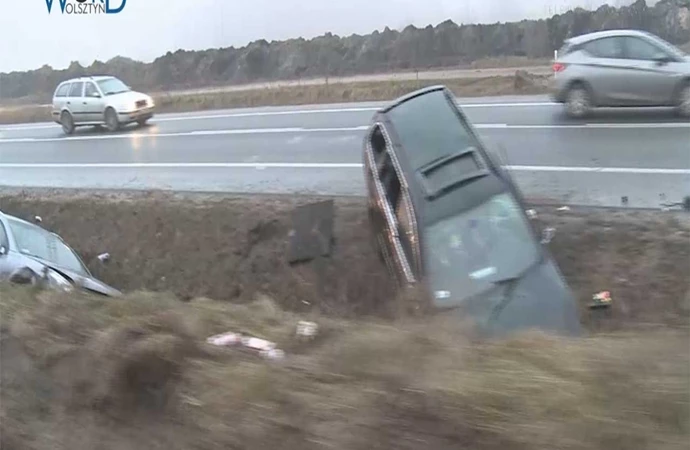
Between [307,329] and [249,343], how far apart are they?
1.12 ft

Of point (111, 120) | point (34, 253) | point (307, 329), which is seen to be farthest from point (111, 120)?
point (307, 329)

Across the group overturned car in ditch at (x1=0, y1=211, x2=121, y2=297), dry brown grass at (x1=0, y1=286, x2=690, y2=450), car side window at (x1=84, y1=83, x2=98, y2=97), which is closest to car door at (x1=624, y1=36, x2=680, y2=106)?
overturned car in ditch at (x1=0, y1=211, x2=121, y2=297)

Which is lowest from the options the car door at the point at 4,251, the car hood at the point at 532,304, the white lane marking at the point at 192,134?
the car door at the point at 4,251

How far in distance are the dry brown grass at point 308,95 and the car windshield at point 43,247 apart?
1196cm

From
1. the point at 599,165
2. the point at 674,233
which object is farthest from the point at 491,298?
the point at 599,165

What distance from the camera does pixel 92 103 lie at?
24.2 m

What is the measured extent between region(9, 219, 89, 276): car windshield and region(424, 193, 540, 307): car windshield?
5.64 metres

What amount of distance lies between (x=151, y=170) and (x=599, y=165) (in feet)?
30.3

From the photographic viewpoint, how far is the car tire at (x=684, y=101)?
14.7 meters

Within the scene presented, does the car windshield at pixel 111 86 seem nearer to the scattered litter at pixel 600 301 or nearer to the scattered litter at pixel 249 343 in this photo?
the scattered litter at pixel 600 301

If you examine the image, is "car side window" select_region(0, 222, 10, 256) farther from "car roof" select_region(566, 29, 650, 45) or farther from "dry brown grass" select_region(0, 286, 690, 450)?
"car roof" select_region(566, 29, 650, 45)

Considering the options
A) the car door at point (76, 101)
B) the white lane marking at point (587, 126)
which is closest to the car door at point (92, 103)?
the car door at point (76, 101)

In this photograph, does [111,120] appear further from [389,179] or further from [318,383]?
[318,383]

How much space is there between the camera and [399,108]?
916 centimetres
